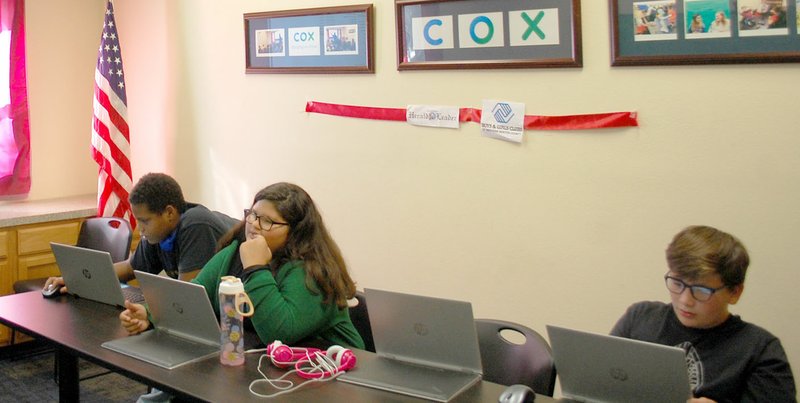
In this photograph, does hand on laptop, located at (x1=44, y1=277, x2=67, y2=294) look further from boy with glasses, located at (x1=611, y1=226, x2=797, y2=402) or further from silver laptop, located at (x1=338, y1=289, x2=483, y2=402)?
boy with glasses, located at (x1=611, y1=226, x2=797, y2=402)

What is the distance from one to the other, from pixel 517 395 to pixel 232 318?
31.6 inches

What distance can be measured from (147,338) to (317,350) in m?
0.56

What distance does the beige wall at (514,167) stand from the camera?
9.27ft

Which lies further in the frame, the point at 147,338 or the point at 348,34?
the point at 348,34

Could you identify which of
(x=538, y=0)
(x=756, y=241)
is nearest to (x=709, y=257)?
(x=756, y=241)

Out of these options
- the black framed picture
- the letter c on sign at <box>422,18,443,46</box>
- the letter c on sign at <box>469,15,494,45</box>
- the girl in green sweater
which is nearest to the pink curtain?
the black framed picture

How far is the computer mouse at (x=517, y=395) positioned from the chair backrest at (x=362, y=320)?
2.91 ft

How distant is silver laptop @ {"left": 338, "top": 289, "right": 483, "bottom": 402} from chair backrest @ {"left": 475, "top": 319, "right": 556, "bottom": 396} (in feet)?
0.66

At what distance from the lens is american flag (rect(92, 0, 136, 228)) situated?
4.91 meters

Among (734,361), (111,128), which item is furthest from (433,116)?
(111,128)

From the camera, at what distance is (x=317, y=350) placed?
2330 millimetres

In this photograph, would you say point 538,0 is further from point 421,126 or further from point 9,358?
point 9,358

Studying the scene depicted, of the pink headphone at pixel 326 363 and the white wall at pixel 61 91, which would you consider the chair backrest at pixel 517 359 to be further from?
the white wall at pixel 61 91

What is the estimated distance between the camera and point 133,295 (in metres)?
3.04
